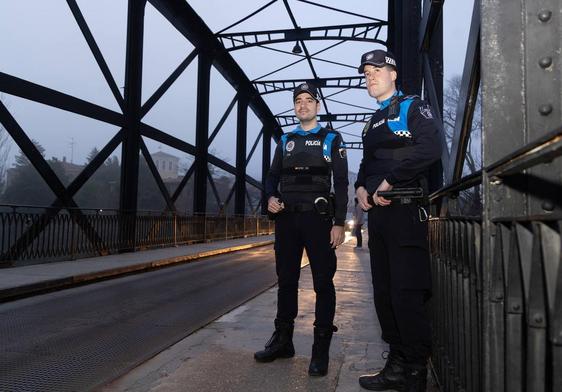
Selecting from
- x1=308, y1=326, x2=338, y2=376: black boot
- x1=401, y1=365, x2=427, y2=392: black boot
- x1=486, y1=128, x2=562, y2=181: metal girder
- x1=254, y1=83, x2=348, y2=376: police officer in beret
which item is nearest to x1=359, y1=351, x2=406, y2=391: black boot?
x1=401, y1=365, x2=427, y2=392: black boot

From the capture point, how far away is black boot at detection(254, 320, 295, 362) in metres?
3.03

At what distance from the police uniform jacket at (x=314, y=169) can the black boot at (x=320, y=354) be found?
2.40 ft

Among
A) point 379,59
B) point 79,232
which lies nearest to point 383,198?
→ point 379,59

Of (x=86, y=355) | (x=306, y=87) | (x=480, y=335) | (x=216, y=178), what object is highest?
(x=216, y=178)

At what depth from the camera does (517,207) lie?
1.37m

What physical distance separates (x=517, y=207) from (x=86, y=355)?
3.31 metres

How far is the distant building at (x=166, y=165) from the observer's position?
25.5 m

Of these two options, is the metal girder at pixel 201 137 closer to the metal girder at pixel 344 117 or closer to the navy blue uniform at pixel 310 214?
the metal girder at pixel 344 117

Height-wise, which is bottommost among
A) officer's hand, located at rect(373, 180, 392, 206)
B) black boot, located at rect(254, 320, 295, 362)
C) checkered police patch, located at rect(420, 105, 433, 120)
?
black boot, located at rect(254, 320, 295, 362)

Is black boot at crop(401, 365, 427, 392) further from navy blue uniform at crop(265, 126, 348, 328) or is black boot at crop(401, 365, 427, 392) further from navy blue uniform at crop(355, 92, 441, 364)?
navy blue uniform at crop(265, 126, 348, 328)

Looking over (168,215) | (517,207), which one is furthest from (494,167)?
(168,215)

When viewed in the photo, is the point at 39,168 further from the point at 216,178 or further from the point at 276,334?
the point at 216,178

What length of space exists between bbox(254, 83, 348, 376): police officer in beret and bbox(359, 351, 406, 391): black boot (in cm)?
42

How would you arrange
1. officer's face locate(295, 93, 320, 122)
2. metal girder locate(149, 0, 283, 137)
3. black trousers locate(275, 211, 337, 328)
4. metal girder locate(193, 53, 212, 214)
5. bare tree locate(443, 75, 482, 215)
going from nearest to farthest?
bare tree locate(443, 75, 482, 215)
black trousers locate(275, 211, 337, 328)
officer's face locate(295, 93, 320, 122)
metal girder locate(149, 0, 283, 137)
metal girder locate(193, 53, 212, 214)
